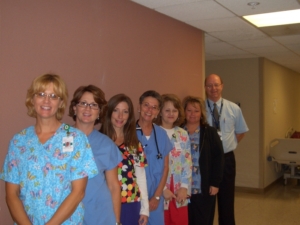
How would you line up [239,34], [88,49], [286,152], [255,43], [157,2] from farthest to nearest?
[286,152] → [255,43] → [239,34] → [157,2] → [88,49]

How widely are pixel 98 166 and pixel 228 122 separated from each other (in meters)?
2.47

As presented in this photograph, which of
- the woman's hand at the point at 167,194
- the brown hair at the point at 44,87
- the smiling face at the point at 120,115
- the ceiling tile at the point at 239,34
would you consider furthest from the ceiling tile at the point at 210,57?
the brown hair at the point at 44,87

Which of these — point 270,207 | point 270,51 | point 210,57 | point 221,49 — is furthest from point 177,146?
point 210,57

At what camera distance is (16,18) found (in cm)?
216

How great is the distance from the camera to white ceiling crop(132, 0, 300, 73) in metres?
3.30

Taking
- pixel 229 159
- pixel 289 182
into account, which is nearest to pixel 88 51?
pixel 229 159

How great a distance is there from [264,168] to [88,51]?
4922 mm

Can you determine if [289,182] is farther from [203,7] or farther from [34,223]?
[34,223]

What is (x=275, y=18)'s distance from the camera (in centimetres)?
390

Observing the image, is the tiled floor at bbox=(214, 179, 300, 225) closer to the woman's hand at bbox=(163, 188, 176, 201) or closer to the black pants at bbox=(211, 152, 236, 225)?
the black pants at bbox=(211, 152, 236, 225)

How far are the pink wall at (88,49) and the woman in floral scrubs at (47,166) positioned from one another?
352 mm

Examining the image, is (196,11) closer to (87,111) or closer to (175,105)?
(175,105)

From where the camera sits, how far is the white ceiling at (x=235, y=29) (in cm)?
330

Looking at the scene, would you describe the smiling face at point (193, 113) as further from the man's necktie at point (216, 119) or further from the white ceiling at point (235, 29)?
the white ceiling at point (235, 29)
